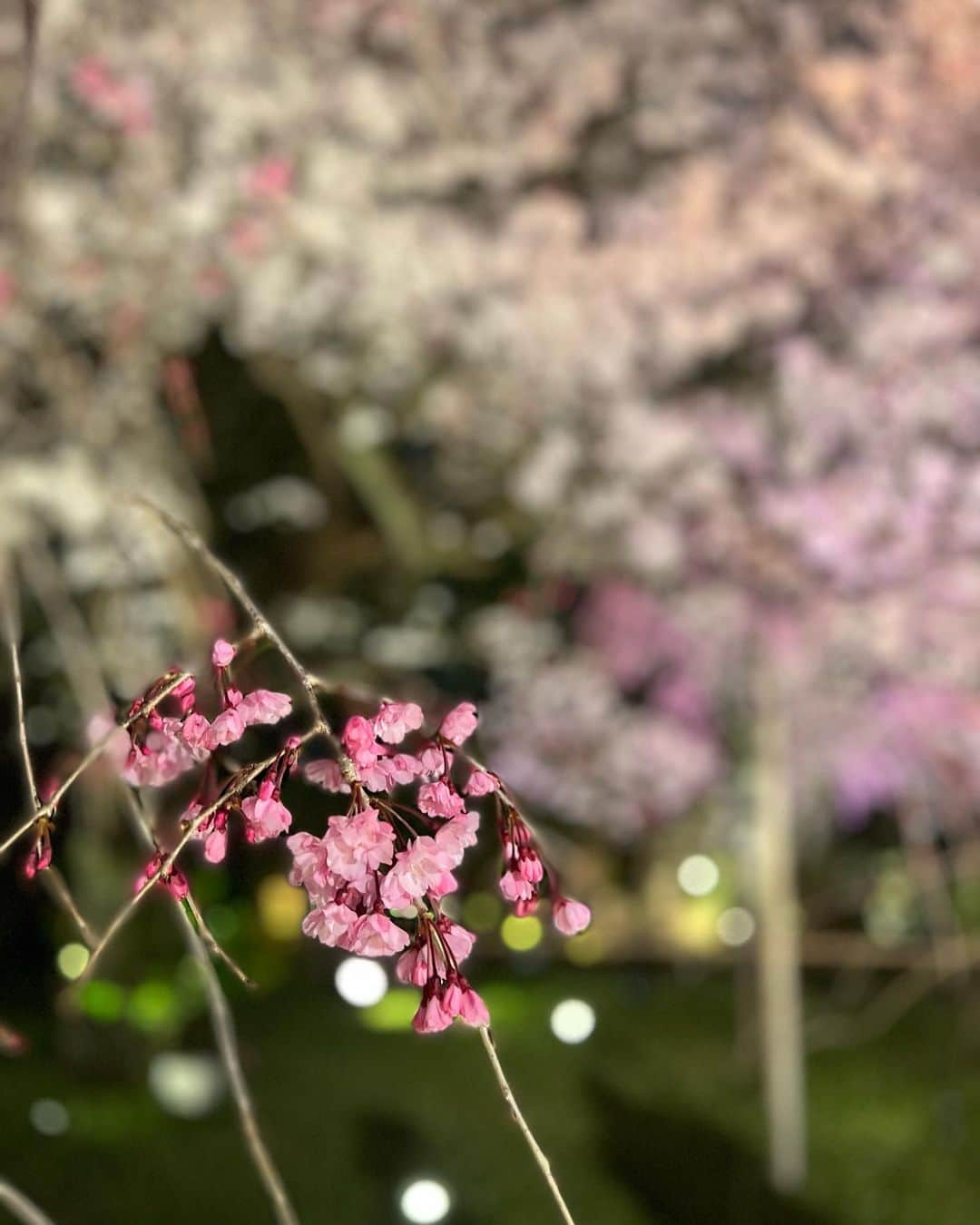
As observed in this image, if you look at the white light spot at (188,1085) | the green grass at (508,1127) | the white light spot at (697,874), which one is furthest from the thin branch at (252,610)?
the white light spot at (697,874)

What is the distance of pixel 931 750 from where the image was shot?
8.04 m

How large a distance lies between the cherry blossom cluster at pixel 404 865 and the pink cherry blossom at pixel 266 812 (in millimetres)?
30

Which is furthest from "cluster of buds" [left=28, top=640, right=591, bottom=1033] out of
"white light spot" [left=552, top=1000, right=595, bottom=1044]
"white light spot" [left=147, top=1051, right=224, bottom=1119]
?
"white light spot" [left=147, top=1051, right=224, bottom=1119]

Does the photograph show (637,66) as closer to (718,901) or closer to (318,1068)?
(318,1068)

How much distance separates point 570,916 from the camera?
61.7 inches

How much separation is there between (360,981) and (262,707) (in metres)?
2.56

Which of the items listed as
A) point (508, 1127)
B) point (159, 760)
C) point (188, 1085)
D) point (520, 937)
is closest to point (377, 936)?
point (159, 760)

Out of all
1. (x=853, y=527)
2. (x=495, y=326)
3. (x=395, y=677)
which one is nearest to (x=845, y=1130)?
(x=853, y=527)

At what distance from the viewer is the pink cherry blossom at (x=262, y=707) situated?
146cm

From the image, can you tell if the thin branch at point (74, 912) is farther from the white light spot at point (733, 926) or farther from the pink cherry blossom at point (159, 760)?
the white light spot at point (733, 926)

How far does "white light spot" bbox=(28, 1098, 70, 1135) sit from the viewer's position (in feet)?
21.8

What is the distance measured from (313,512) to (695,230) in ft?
9.98

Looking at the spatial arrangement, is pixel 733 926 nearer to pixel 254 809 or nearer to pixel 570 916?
pixel 570 916

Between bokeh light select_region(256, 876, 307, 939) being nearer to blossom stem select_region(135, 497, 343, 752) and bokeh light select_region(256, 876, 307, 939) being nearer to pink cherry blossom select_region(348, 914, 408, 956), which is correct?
blossom stem select_region(135, 497, 343, 752)
